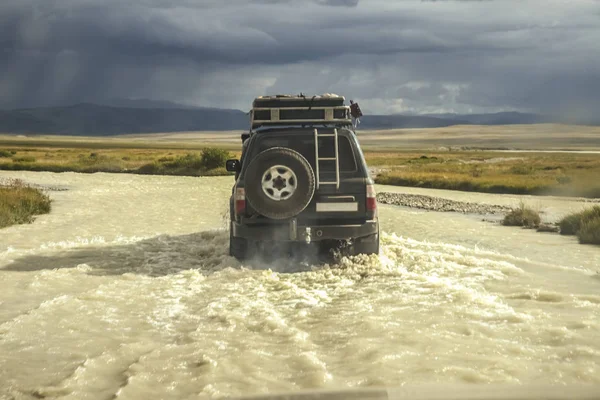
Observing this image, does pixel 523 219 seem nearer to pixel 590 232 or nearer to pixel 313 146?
pixel 590 232

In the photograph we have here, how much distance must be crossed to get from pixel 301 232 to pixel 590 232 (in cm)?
873

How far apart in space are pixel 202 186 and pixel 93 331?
27.9m

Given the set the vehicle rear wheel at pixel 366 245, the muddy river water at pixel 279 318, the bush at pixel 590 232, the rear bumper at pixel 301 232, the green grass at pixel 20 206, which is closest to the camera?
the muddy river water at pixel 279 318

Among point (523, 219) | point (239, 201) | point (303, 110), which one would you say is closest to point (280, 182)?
point (239, 201)

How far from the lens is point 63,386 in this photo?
514 cm

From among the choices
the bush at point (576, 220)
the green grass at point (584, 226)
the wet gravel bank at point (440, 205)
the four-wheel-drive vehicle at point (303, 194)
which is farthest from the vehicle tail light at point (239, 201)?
the wet gravel bank at point (440, 205)

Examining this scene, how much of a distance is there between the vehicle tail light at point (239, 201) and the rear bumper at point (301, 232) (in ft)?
0.84

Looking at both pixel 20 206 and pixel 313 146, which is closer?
pixel 313 146

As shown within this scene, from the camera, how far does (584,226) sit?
15.9m

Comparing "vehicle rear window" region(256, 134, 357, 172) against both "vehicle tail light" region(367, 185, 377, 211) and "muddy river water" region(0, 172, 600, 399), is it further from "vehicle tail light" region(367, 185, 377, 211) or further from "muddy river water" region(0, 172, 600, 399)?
"muddy river water" region(0, 172, 600, 399)

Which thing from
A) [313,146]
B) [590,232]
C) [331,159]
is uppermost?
[313,146]

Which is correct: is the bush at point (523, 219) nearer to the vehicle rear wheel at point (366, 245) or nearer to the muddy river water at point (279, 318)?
the muddy river water at point (279, 318)

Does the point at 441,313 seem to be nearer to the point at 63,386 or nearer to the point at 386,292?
the point at 386,292

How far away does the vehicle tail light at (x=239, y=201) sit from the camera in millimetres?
9476
